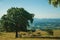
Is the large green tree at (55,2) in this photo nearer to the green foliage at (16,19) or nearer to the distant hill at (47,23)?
the distant hill at (47,23)

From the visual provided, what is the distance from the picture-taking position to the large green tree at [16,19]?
4611 mm

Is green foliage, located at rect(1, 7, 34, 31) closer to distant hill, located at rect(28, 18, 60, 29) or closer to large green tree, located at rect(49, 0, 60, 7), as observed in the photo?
distant hill, located at rect(28, 18, 60, 29)

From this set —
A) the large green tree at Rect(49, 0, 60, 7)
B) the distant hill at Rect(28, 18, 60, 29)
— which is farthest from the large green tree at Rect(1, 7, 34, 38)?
the large green tree at Rect(49, 0, 60, 7)

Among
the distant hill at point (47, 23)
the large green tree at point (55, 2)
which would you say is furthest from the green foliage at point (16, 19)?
the large green tree at point (55, 2)

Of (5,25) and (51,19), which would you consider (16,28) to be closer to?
(5,25)

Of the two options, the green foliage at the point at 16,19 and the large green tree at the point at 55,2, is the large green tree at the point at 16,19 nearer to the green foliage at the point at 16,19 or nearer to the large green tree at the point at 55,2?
the green foliage at the point at 16,19

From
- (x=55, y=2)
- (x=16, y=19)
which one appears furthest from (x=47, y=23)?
(x=16, y=19)

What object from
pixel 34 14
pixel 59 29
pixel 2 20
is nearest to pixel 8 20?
pixel 2 20

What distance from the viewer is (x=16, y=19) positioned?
469 centimetres

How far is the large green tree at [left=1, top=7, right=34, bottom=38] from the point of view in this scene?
4.61 meters

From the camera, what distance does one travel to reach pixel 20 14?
477 cm

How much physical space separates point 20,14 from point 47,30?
1109mm

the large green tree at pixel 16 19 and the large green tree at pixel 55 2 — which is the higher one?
the large green tree at pixel 55 2

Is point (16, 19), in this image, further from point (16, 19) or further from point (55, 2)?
point (55, 2)
